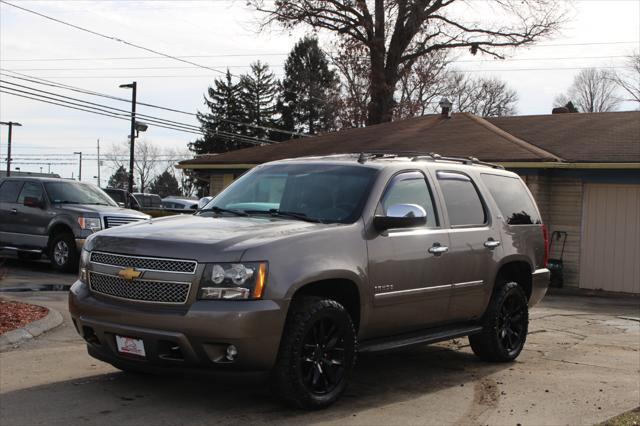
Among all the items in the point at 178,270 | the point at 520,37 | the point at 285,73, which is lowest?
the point at 178,270

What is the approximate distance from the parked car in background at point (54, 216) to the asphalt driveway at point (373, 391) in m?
5.99

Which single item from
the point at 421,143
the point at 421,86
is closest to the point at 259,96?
the point at 421,86

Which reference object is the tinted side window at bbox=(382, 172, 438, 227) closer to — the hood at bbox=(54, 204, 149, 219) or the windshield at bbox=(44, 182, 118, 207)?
the hood at bbox=(54, 204, 149, 219)

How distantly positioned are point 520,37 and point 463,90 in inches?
1170

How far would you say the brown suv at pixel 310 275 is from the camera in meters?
5.07

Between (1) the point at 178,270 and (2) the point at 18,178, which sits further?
(2) the point at 18,178

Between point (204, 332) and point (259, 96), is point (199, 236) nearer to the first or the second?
point (204, 332)

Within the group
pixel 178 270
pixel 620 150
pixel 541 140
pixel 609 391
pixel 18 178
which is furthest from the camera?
pixel 541 140

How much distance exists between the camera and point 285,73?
68.4 meters

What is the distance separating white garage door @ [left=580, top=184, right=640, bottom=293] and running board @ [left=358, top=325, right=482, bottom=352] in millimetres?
10669

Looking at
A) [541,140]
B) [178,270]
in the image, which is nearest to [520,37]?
[541,140]

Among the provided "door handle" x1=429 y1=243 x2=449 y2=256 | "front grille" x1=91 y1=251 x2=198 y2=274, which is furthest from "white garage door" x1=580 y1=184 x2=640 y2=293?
"front grille" x1=91 y1=251 x2=198 y2=274

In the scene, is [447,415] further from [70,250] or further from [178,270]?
[70,250]

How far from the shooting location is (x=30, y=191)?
15242 millimetres
